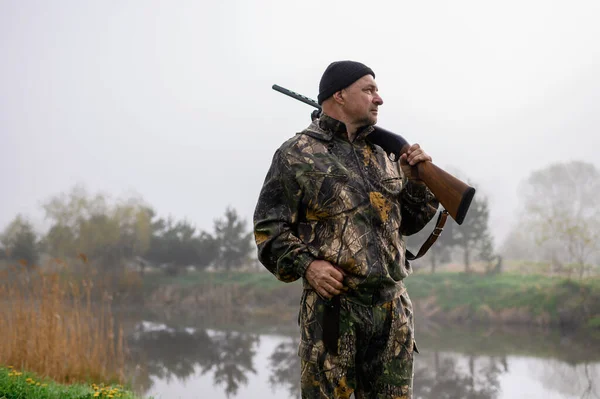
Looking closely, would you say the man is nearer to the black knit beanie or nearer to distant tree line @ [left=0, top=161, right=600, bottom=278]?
the black knit beanie

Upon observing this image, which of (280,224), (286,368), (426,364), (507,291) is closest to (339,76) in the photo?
(280,224)

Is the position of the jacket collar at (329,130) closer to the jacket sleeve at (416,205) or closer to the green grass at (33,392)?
the jacket sleeve at (416,205)

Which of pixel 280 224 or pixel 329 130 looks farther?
pixel 329 130

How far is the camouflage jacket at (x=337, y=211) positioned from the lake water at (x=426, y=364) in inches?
267

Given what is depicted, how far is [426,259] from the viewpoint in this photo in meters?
Result: 33.4

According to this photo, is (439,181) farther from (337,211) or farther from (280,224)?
(280,224)

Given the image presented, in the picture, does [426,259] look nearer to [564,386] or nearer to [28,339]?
[564,386]

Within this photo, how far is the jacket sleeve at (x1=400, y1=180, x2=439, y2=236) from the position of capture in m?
2.85

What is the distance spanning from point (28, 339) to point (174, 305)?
19.5 meters

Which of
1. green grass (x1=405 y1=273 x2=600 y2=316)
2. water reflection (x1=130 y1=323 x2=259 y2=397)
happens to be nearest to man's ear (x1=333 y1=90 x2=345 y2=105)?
water reflection (x1=130 y1=323 x2=259 y2=397)

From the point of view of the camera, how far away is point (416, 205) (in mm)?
2877

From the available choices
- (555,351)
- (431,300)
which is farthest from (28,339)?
(431,300)

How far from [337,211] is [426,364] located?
40.6 feet

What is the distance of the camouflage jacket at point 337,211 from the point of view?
2594 millimetres
